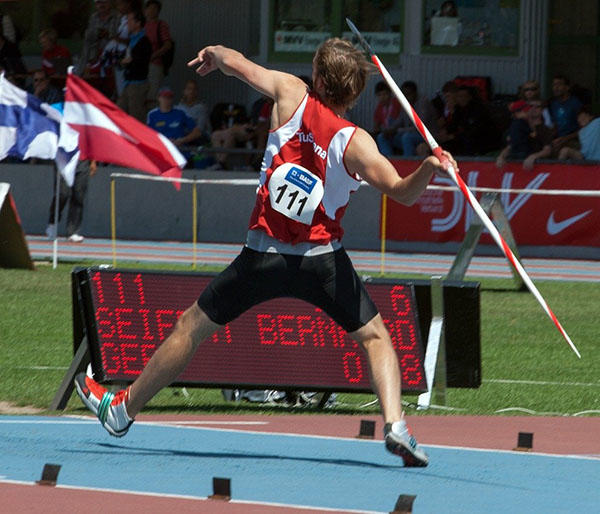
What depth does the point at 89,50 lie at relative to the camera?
26.6 meters

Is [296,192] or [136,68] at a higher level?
[136,68]

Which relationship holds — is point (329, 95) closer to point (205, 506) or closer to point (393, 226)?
point (205, 506)

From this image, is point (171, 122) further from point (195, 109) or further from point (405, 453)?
point (405, 453)

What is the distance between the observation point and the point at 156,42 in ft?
86.5

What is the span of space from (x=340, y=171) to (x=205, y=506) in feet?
5.75

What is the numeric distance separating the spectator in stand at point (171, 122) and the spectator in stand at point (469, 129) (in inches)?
162

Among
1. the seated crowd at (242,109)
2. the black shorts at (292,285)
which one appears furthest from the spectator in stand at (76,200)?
the black shorts at (292,285)

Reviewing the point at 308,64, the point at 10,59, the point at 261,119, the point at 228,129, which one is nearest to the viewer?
the point at 261,119

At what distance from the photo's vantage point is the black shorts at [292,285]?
746 cm

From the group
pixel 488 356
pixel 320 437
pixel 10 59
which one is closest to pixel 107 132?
pixel 488 356

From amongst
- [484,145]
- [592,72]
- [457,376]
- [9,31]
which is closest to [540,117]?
[484,145]

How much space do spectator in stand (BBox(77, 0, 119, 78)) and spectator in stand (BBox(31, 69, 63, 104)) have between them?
1745 mm

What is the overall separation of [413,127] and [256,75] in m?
16.3

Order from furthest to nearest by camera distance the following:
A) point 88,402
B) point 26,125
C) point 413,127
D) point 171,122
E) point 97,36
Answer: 1. point 97,36
2. point 171,122
3. point 413,127
4. point 26,125
5. point 88,402
